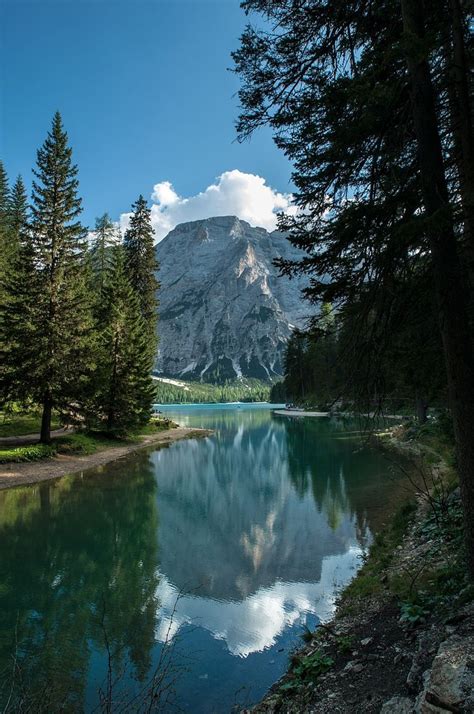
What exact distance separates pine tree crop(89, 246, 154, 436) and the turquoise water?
1265 centimetres

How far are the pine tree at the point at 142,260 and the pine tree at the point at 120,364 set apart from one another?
8.91 meters

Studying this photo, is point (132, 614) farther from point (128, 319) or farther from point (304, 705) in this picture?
point (128, 319)

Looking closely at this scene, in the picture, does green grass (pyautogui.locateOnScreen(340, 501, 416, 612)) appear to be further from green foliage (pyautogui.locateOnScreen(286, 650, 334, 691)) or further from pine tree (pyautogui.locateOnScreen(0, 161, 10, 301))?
pine tree (pyautogui.locateOnScreen(0, 161, 10, 301))

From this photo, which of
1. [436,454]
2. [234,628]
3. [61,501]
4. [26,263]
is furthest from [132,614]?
[26,263]

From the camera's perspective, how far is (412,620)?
6086 mm

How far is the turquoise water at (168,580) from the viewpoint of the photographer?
7.21m

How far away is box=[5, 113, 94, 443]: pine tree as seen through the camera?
1057 inches

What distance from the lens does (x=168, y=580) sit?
11539 millimetres

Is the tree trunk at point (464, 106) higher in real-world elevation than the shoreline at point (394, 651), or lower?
higher

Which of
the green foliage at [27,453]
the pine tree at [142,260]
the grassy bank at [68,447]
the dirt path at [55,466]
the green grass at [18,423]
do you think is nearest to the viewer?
the dirt path at [55,466]

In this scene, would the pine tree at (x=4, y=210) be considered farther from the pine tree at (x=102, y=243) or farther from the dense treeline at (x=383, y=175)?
the dense treeline at (x=383, y=175)

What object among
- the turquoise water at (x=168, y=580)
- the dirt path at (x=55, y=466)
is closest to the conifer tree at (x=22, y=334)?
the dirt path at (x=55, y=466)

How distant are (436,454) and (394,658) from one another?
893 inches

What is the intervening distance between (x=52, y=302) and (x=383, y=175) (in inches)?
989
